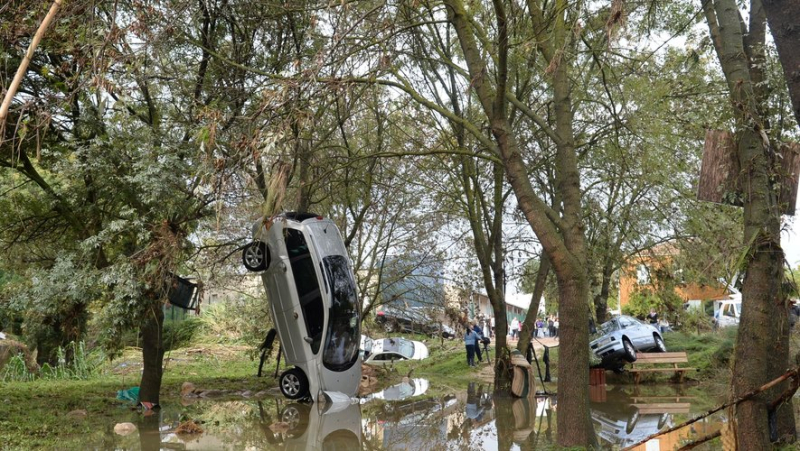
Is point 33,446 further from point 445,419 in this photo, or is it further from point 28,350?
point 28,350

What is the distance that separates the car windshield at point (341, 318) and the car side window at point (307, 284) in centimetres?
24

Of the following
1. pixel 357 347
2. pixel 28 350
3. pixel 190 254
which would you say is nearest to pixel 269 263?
pixel 357 347

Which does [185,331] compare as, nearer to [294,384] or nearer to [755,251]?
[294,384]

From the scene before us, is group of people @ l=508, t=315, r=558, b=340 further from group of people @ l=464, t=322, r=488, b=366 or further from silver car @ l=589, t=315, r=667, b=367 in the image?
silver car @ l=589, t=315, r=667, b=367

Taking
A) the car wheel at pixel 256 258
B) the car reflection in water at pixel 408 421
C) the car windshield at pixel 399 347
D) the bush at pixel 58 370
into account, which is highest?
the car wheel at pixel 256 258

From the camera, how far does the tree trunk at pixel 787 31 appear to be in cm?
424

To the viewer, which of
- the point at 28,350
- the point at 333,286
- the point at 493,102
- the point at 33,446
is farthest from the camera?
the point at 28,350

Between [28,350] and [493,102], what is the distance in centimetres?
1685

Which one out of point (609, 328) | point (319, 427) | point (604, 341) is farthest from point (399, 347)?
point (319, 427)

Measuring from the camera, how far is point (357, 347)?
15.4 m

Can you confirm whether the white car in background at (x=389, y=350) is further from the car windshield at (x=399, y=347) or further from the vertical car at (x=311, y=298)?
the vertical car at (x=311, y=298)

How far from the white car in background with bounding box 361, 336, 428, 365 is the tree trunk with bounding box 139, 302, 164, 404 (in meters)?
13.6

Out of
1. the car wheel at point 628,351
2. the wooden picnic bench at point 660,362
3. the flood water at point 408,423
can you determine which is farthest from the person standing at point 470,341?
the flood water at point 408,423

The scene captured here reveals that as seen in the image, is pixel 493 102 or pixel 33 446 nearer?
pixel 493 102
